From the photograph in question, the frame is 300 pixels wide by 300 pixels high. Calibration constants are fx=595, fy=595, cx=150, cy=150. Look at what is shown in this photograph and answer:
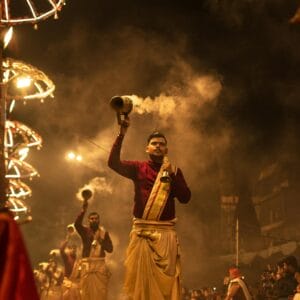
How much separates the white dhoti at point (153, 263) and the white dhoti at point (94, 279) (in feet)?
12.6

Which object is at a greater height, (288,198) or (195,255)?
(288,198)

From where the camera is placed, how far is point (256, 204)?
128ft

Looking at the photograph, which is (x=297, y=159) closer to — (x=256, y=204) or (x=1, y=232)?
(x=256, y=204)

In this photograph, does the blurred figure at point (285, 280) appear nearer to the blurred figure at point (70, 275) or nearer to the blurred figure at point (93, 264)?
the blurred figure at point (93, 264)

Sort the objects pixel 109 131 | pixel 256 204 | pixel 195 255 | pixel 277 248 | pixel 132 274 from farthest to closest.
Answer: pixel 256 204 → pixel 195 255 → pixel 109 131 → pixel 277 248 → pixel 132 274

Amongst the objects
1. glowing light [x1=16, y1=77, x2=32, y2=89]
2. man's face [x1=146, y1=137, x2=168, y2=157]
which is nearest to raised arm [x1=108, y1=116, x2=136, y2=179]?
man's face [x1=146, y1=137, x2=168, y2=157]

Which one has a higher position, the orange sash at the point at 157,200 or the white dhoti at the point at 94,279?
the orange sash at the point at 157,200

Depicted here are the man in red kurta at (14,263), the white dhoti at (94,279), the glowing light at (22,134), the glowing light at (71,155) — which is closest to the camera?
the man in red kurta at (14,263)

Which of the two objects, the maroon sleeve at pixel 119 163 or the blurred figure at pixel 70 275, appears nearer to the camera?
the maroon sleeve at pixel 119 163

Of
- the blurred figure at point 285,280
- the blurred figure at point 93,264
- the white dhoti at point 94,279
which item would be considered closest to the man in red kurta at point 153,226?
the blurred figure at point 93,264

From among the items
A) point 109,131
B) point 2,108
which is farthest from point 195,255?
point 2,108

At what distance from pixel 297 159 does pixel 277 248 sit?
6059mm

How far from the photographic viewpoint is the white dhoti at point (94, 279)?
9.94 meters

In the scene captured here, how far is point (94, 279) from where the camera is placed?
32.6ft
